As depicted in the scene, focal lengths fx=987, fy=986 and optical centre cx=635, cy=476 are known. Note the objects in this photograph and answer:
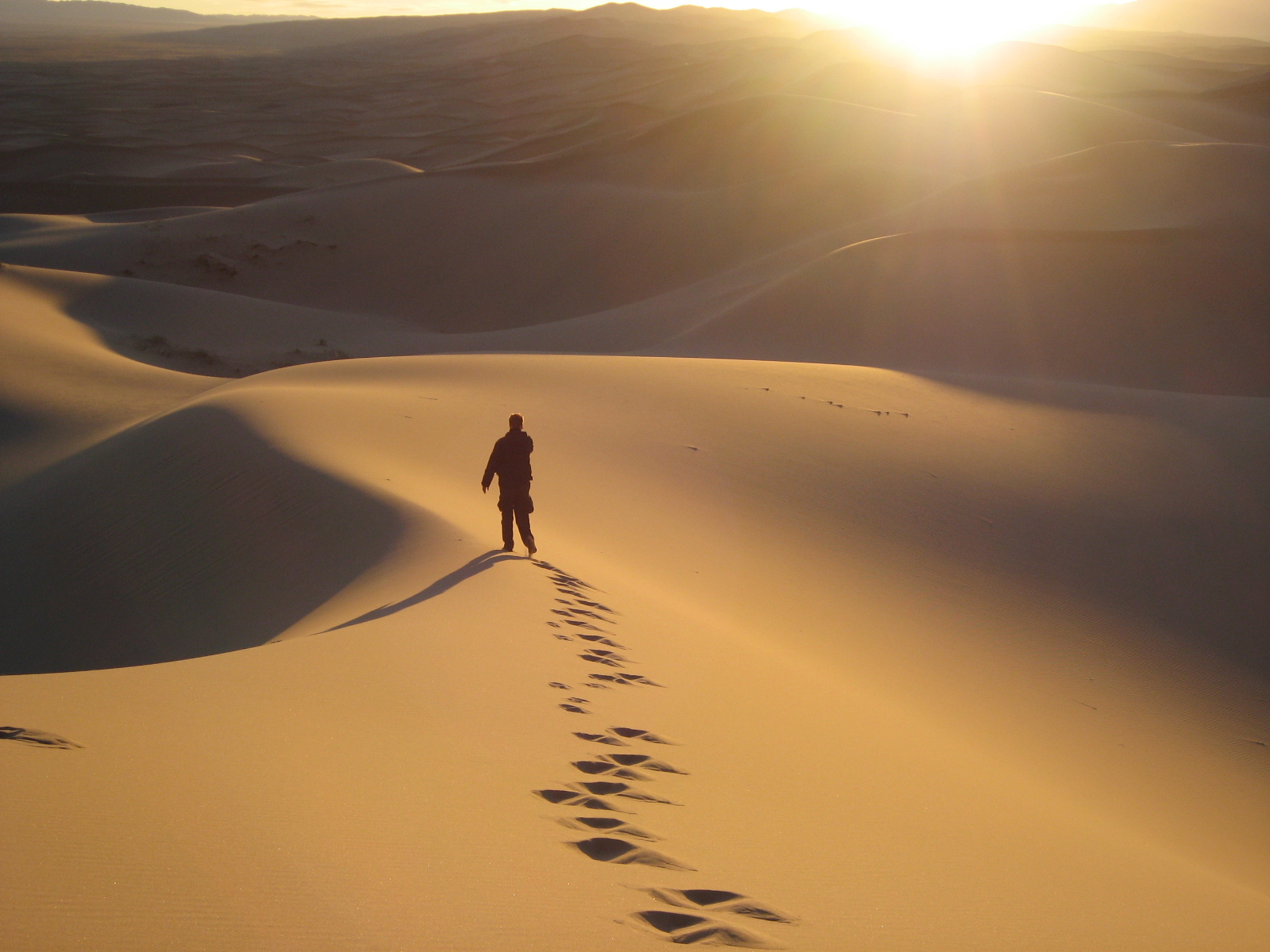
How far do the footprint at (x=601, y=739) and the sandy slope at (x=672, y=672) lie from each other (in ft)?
0.16

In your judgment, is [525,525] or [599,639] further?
[525,525]

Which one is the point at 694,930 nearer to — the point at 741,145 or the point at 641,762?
the point at 641,762

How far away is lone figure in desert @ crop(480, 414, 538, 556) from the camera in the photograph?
21.6ft

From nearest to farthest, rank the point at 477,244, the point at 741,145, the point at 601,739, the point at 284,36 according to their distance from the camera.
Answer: the point at 601,739 → the point at 477,244 → the point at 741,145 → the point at 284,36

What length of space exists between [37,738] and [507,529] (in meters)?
3.72

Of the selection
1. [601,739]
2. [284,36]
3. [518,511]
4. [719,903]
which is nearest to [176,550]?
[518,511]

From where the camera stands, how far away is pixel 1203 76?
214ft

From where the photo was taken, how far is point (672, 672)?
17.0 ft

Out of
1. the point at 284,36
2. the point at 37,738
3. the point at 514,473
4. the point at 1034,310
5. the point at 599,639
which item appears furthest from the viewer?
the point at 284,36

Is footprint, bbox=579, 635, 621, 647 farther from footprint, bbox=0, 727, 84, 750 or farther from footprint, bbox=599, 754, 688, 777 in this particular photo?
footprint, bbox=0, 727, 84, 750

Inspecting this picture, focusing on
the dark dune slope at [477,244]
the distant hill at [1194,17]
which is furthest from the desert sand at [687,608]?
the distant hill at [1194,17]

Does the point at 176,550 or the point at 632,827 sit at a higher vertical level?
the point at 176,550

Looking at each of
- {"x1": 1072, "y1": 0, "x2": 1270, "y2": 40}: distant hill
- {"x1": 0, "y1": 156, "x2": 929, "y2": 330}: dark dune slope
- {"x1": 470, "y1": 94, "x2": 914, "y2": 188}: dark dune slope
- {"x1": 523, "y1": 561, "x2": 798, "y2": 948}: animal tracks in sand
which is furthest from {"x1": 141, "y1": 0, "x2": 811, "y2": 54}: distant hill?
{"x1": 523, "y1": 561, "x2": 798, "y2": 948}: animal tracks in sand

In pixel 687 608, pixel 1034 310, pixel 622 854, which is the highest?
pixel 1034 310
